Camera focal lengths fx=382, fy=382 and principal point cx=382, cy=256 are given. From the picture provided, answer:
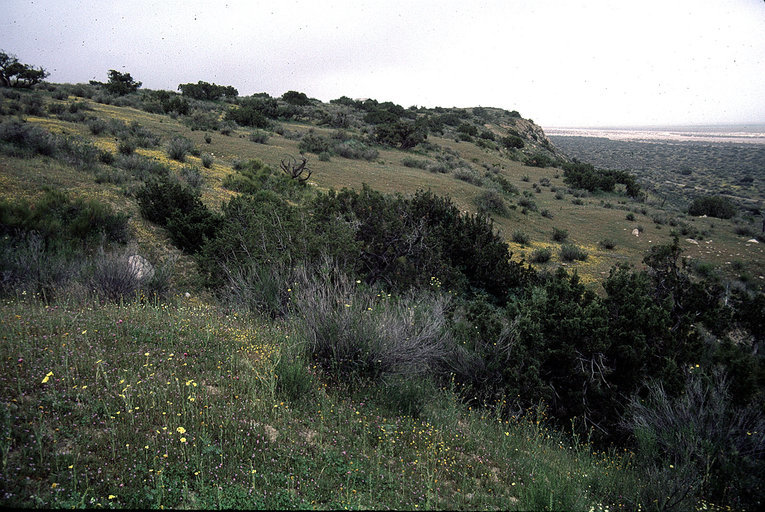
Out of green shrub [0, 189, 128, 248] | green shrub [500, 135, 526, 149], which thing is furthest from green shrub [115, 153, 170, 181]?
green shrub [500, 135, 526, 149]

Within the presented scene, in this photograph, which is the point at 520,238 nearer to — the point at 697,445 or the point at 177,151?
the point at 697,445

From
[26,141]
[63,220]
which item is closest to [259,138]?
[26,141]

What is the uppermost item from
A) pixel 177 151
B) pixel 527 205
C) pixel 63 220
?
pixel 177 151

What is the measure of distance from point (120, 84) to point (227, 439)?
124 ft

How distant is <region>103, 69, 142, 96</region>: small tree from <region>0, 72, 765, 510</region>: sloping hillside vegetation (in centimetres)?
2397

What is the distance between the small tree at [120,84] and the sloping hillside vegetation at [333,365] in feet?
78.6

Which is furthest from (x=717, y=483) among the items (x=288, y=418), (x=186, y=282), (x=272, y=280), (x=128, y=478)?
(x=186, y=282)

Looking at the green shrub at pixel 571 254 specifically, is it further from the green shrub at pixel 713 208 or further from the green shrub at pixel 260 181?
the green shrub at pixel 713 208

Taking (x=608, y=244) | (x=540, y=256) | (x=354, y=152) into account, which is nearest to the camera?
(x=540, y=256)

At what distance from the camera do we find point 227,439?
2.78m

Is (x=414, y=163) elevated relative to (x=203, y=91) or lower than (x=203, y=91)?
lower

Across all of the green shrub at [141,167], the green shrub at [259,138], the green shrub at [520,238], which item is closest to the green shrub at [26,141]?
the green shrub at [141,167]

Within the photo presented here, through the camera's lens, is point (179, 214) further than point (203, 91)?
No

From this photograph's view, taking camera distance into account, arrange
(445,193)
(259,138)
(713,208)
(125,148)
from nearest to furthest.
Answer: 1. (125,148)
2. (445,193)
3. (713,208)
4. (259,138)
